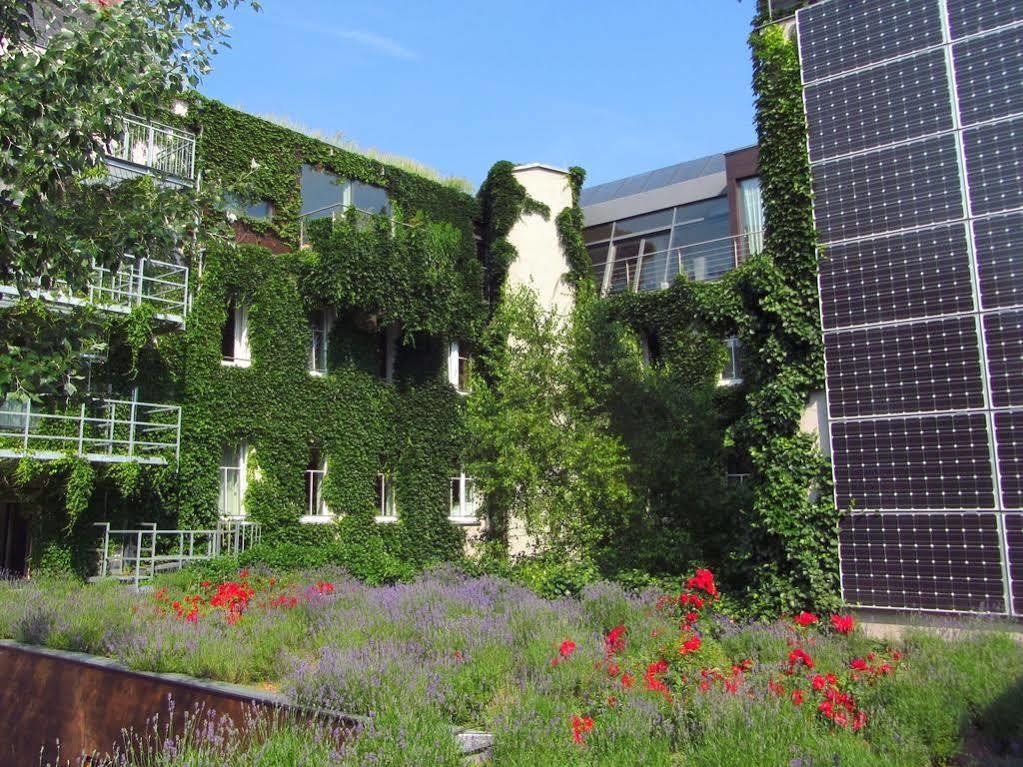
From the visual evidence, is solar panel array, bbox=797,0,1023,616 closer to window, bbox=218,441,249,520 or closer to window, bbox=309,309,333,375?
window, bbox=309,309,333,375

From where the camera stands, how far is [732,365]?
22234 mm

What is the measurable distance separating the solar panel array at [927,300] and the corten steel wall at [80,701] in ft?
29.2

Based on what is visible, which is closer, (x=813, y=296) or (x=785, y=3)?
(x=813, y=296)

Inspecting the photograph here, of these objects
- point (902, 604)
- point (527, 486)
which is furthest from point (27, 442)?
point (902, 604)

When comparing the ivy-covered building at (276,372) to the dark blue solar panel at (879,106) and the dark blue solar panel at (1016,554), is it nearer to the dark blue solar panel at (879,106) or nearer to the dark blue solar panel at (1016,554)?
the dark blue solar panel at (879,106)

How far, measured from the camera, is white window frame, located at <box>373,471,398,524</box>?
77.8 feet

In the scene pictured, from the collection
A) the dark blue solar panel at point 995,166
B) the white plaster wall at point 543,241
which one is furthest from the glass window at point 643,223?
the dark blue solar panel at point 995,166

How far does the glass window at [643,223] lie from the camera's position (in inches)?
1043

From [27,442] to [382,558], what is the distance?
7701 mm

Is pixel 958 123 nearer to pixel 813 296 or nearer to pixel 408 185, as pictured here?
pixel 813 296

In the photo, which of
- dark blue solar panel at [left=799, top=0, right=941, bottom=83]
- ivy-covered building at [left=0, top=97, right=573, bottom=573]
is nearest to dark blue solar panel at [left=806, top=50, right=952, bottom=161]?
dark blue solar panel at [left=799, top=0, right=941, bottom=83]

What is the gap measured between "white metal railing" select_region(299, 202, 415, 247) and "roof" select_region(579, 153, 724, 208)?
28.9 ft

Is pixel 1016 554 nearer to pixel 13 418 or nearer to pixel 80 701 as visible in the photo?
pixel 80 701

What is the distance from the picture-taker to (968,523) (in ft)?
37.9
